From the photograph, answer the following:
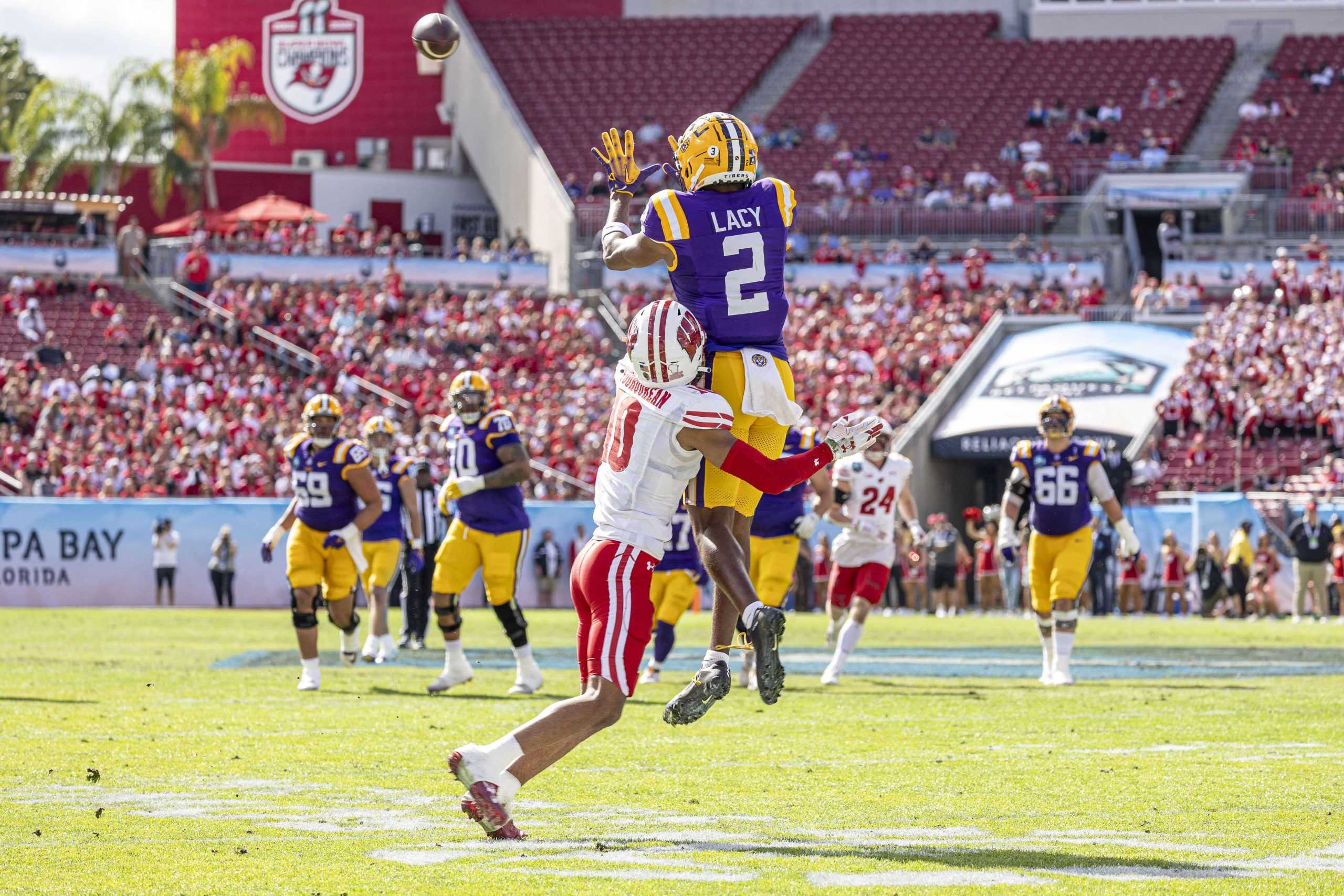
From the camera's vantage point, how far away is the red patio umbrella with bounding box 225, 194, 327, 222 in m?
41.8

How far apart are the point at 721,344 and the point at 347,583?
273 inches

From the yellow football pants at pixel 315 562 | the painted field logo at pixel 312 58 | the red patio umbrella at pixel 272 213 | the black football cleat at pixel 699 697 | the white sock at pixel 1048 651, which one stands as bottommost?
the white sock at pixel 1048 651

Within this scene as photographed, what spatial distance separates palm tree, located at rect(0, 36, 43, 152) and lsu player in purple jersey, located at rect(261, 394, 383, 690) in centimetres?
3767

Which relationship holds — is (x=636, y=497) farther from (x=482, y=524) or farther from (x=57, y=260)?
(x=57, y=260)

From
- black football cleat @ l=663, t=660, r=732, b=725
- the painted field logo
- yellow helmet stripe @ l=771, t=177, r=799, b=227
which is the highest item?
the painted field logo

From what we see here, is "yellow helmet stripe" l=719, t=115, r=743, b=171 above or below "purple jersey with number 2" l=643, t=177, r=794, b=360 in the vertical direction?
above

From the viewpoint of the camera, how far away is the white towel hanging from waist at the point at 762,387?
25.7 feet

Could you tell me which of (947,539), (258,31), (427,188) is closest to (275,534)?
(947,539)

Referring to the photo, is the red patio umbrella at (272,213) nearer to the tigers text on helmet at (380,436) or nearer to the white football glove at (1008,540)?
the tigers text on helmet at (380,436)

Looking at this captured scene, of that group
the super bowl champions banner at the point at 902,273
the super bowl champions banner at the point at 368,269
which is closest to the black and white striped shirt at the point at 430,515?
the super bowl champions banner at the point at 902,273

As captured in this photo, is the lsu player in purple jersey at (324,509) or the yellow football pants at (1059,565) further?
the yellow football pants at (1059,565)

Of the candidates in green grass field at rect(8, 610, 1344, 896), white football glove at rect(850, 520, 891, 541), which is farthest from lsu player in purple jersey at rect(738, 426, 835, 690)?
white football glove at rect(850, 520, 891, 541)

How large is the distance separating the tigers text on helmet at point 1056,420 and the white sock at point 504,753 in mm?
8531

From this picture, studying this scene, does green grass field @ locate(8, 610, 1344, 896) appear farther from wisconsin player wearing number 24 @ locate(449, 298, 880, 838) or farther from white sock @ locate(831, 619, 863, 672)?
wisconsin player wearing number 24 @ locate(449, 298, 880, 838)
